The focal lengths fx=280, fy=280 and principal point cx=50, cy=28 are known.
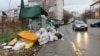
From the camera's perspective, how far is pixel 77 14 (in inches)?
6033

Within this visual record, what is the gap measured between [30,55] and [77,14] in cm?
13971

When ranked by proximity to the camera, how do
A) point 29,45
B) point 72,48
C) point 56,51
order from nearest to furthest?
point 56,51, point 72,48, point 29,45

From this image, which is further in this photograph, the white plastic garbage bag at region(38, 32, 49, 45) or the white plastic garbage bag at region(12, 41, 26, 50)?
the white plastic garbage bag at region(38, 32, 49, 45)

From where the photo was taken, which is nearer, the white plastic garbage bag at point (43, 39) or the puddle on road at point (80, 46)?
the puddle on road at point (80, 46)

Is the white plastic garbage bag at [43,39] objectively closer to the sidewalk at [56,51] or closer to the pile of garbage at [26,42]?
the pile of garbage at [26,42]

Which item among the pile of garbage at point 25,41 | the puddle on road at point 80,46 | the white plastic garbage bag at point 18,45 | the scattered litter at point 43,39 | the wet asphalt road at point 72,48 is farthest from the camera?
the scattered litter at point 43,39

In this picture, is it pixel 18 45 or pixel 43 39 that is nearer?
pixel 18 45

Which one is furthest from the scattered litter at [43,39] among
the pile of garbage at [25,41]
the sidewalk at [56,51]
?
the sidewalk at [56,51]

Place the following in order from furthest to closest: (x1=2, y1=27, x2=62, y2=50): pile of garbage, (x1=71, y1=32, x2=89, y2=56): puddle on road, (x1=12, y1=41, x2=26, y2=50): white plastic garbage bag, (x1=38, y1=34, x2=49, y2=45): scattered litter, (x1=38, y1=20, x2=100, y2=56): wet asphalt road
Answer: (x1=38, y1=34, x2=49, y2=45): scattered litter < (x1=2, y1=27, x2=62, y2=50): pile of garbage < (x1=12, y1=41, x2=26, y2=50): white plastic garbage bag < (x1=71, y1=32, x2=89, y2=56): puddle on road < (x1=38, y1=20, x2=100, y2=56): wet asphalt road

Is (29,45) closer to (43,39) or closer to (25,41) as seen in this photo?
(25,41)

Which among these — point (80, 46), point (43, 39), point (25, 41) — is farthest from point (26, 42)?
point (80, 46)

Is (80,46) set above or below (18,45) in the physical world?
below

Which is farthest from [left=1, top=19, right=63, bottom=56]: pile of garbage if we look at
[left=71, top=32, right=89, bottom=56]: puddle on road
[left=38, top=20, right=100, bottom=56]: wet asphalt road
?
[left=71, top=32, right=89, bottom=56]: puddle on road

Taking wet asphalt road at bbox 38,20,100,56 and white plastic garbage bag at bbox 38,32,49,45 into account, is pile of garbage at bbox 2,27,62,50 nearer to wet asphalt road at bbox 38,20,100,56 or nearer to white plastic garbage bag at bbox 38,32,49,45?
white plastic garbage bag at bbox 38,32,49,45
